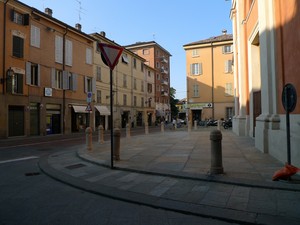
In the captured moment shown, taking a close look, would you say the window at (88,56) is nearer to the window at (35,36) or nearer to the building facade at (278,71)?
the window at (35,36)

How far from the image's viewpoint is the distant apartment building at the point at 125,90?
116 feet

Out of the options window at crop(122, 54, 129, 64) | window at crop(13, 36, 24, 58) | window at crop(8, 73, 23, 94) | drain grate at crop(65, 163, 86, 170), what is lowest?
drain grate at crop(65, 163, 86, 170)

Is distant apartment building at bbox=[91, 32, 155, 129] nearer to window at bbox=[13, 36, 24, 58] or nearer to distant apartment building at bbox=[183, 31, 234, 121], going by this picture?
distant apartment building at bbox=[183, 31, 234, 121]

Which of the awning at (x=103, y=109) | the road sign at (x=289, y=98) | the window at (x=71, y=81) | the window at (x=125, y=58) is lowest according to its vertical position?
the road sign at (x=289, y=98)

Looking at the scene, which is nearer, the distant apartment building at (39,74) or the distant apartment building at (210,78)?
the distant apartment building at (39,74)

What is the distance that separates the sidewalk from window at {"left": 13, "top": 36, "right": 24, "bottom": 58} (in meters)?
17.1

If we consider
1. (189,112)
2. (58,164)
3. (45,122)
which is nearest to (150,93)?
(189,112)

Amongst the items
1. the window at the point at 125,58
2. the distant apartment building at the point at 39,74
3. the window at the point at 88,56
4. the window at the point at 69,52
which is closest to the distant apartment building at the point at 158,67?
the window at the point at 125,58

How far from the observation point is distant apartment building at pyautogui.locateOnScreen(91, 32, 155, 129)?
35.4 m

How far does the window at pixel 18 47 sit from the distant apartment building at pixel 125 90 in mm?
12028

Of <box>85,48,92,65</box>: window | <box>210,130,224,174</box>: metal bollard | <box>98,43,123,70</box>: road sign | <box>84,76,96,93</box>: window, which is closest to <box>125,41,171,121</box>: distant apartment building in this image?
<box>84,76,96,93</box>: window

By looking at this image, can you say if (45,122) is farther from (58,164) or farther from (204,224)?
(204,224)

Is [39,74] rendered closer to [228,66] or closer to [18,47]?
[18,47]

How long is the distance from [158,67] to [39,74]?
40.2m
